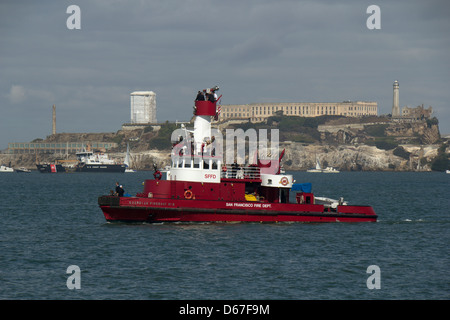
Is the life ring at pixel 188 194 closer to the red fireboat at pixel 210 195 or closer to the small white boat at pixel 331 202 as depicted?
the red fireboat at pixel 210 195

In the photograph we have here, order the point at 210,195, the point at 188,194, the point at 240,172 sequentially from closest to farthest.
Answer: the point at 188,194 < the point at 210,195 < the point at 240,172

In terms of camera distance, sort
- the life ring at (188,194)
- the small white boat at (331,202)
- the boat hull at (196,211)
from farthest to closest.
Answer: the small white boat at (331,202) → the life ring at (188,194) → the boat hull at (196,211)

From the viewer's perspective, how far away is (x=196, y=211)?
41438 millimetres

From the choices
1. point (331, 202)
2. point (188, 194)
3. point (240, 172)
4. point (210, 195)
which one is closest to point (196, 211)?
point (188, 194)

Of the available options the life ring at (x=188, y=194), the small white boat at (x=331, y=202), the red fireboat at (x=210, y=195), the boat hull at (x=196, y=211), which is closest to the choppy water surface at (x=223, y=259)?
the boat hull at (x=196, y=211)

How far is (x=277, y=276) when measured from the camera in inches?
1135

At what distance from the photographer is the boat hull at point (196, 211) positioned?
1615 inches

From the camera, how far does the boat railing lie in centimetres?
4353

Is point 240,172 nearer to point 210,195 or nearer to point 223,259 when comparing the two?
point 210,195

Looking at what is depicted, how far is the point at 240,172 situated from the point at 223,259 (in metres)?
12.3
